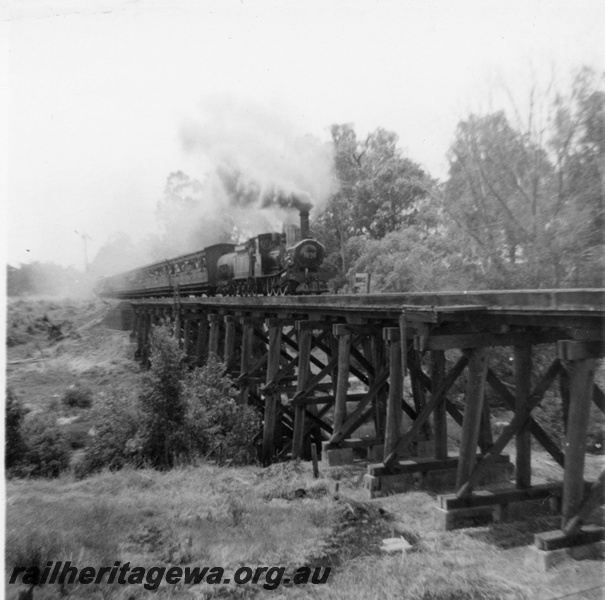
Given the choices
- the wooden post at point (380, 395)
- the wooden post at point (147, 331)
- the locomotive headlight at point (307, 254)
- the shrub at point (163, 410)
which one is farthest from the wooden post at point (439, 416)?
the wooden post at point (147, 331)

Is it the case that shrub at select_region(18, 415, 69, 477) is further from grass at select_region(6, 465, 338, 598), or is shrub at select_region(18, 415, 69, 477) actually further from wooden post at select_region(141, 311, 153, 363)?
wooden post at select_region(141, 311, 153, 363)

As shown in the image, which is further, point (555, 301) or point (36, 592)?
point (555, 301)

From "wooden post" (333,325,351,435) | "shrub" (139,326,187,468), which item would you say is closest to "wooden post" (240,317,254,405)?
"shrub" (139,326,187,468)

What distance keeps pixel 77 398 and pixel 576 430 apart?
15.6 metres

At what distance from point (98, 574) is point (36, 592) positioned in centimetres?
46

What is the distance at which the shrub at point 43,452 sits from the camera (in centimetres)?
1038

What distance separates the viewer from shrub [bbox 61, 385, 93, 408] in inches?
629

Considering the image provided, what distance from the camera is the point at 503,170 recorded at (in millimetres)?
14398

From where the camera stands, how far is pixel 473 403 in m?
5.11

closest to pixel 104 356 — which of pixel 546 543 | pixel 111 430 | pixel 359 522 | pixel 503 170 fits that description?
pixel 111 430

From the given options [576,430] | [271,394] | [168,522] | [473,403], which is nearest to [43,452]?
[271,394]

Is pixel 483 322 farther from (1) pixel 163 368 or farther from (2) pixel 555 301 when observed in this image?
(1) pixel 163 368

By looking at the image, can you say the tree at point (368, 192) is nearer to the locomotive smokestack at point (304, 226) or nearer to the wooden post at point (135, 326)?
the wooden post at point (135, 326)

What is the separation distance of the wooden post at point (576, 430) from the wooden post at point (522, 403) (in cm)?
100
